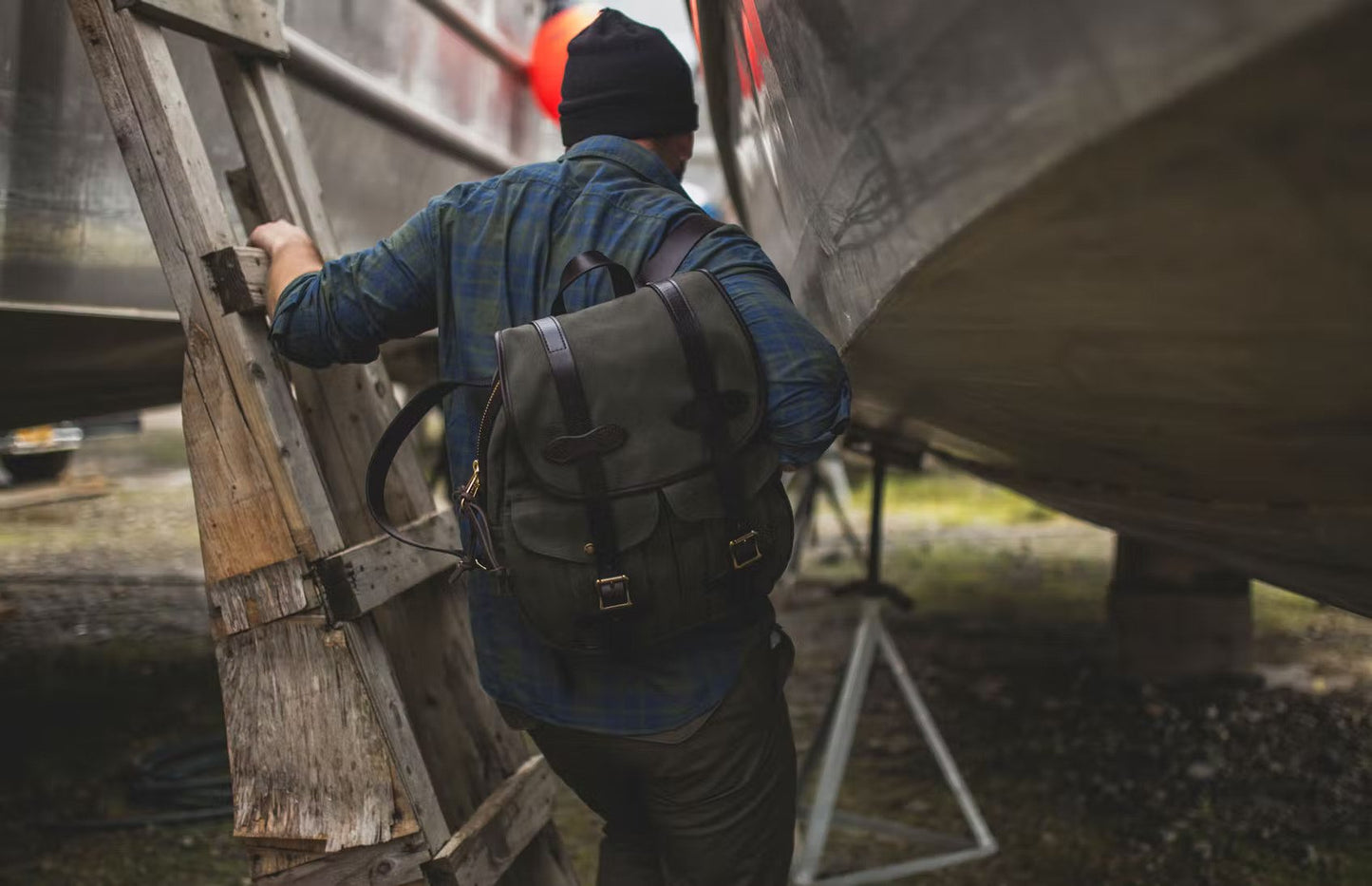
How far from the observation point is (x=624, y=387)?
1.31 metres

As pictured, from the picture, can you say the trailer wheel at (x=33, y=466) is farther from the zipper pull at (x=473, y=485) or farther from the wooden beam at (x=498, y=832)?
the zipper pull at (x=473, y=485)

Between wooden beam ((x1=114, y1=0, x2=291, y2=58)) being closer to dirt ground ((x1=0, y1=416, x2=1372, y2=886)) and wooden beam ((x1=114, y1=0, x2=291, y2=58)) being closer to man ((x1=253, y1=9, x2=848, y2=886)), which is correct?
man ((x1=253, y1=9, x2=848, y2=886))

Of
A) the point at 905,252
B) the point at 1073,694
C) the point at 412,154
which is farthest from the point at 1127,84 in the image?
the point at 1073,694

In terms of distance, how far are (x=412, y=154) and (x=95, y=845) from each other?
210 centimetres

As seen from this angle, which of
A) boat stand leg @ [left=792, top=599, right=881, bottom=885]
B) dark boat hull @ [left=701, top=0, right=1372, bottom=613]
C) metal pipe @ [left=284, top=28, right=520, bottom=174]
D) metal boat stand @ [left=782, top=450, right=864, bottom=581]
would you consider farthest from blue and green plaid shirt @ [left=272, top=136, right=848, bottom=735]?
metal pipe @ [left=284, top=28, right=520, bottom=174]

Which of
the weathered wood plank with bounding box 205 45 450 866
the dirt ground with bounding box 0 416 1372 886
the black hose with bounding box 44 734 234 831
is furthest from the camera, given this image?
the black hose with bounding box 44 734 234 831

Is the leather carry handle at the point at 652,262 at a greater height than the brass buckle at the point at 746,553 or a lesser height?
greater

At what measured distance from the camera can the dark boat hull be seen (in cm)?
73

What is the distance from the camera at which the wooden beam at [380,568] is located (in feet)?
5.43

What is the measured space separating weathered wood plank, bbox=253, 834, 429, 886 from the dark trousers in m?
0.24

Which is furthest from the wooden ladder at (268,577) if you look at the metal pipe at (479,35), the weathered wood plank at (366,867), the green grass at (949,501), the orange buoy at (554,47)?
the green grass at (949,501)

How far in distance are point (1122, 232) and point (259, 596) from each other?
127cm

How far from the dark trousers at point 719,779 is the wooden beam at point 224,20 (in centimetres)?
114

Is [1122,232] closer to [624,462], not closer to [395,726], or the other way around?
[624,462]
